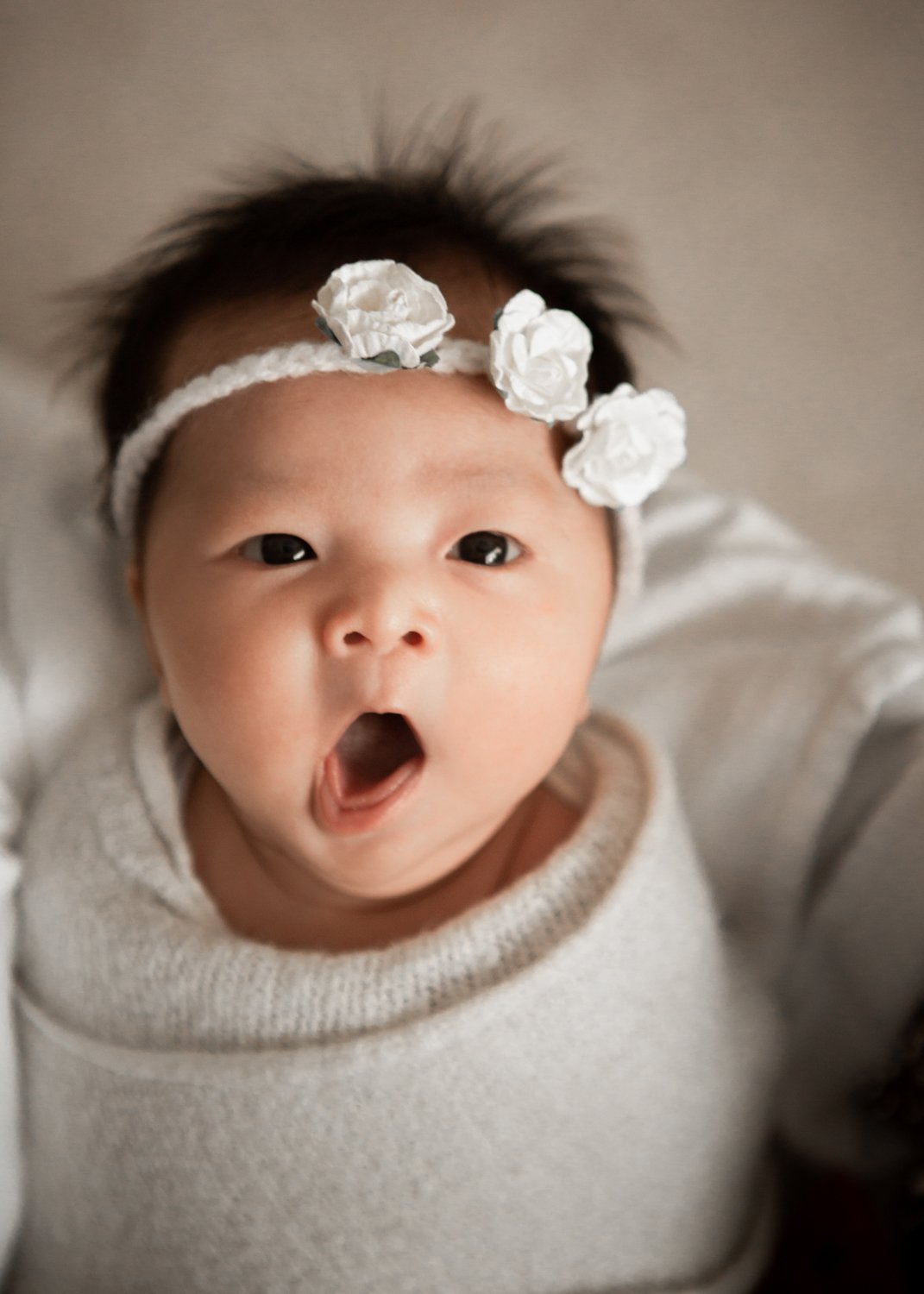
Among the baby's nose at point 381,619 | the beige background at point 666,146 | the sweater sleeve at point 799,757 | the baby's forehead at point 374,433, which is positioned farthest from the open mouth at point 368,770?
the beige background at point 666,146

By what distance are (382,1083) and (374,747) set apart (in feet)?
0.85

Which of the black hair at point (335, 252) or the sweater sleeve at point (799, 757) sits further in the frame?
the sweater sleeve at point (799, 757)

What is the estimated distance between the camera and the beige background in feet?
→ 4.81

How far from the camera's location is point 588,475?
0.88m

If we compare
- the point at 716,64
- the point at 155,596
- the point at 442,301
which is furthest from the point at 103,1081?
the point at 716,64

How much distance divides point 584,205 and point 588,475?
2.59 feet

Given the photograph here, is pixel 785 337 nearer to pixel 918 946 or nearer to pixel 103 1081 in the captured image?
pixel 918 946

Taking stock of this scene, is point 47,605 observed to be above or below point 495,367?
below

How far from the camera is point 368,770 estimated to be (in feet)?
2.85

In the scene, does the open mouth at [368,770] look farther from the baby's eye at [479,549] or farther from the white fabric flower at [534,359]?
the white fabric flower at [534,359]

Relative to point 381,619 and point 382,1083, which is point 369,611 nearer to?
point 381,619

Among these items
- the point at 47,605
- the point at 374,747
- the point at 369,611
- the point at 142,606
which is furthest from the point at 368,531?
the point at 47,605

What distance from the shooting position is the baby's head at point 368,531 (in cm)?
79

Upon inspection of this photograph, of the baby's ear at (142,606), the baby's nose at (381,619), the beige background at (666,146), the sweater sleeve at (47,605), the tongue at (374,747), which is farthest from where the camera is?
the beige background at (666,146)
